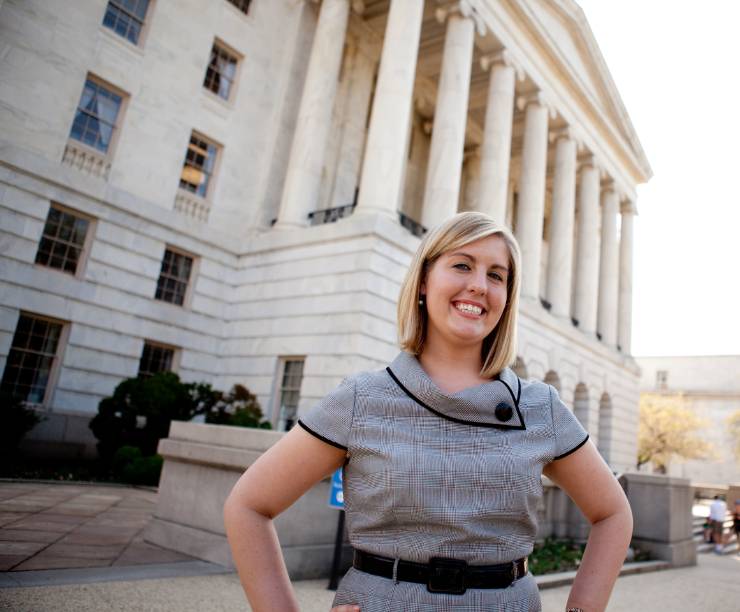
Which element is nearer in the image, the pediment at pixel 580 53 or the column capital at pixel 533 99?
the column capital at pixel 533 99

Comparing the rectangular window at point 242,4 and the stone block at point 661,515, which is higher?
the rectangular window at point 242,4

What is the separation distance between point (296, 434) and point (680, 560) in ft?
45.1

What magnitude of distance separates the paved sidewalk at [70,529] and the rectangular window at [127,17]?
14.8 meters

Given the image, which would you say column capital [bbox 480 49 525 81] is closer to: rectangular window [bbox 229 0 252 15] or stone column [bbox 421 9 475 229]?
stone column [bbox 421 9 475 229]

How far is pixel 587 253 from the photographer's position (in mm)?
33250

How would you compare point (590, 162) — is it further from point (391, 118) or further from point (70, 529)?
point (70, 529)

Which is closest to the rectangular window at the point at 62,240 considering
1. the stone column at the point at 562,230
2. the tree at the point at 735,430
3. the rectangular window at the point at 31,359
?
the rectangular window at the point at 31,359

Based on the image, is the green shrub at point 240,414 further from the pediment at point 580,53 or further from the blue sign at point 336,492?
the pediment at point 580,53

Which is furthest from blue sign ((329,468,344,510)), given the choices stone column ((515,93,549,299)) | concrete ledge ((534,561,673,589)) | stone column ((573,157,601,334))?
stone column ((573,157,601,334))

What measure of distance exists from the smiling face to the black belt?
2.31 ft

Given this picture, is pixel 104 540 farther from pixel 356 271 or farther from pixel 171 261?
pixel 171 261

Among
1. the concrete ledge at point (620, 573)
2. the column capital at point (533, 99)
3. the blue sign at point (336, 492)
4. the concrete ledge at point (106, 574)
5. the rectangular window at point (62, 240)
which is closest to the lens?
the concrete ledge at point (106, 574)

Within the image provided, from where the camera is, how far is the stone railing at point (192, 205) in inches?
786

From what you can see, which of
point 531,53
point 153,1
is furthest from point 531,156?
point 153,1
